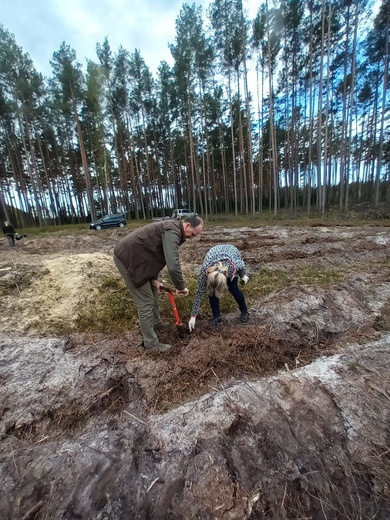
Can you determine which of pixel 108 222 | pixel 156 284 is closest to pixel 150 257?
pixel 156 284

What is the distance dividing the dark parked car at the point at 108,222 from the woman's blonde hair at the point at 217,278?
56.3 feet

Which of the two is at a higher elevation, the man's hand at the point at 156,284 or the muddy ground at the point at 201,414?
the man's hand at the point at 156,284

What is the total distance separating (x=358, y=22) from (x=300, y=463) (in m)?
21.2

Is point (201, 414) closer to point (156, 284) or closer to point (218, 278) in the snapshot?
point (218, 278)

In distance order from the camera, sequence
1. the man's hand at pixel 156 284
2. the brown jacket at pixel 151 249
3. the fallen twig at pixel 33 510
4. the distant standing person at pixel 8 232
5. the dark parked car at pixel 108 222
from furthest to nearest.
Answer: the dark parked car at pixel 108 222 < the distant standing person at pixel 8 232 < the man's hand at pixel 156 284 < the brown jacket at pixel 151 249 < the fallen twig at pixel 33 510

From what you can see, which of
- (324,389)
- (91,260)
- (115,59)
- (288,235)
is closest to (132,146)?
(115,59)

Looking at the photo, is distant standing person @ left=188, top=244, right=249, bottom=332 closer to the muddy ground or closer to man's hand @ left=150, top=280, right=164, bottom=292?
the muddy ground

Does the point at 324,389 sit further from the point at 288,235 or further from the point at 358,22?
the point at 358,22

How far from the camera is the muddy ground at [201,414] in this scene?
1.34 metres

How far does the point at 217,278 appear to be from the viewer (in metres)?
2.66

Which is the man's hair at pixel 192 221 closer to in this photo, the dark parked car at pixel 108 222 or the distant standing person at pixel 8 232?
the distant standing person at pixel 8 232

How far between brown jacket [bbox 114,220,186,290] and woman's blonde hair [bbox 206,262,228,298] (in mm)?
380

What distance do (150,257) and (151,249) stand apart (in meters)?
0.09

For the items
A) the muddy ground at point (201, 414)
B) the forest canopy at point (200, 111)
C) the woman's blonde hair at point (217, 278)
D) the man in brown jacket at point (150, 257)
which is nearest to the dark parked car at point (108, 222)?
the forest canopy at point (200, 111)
